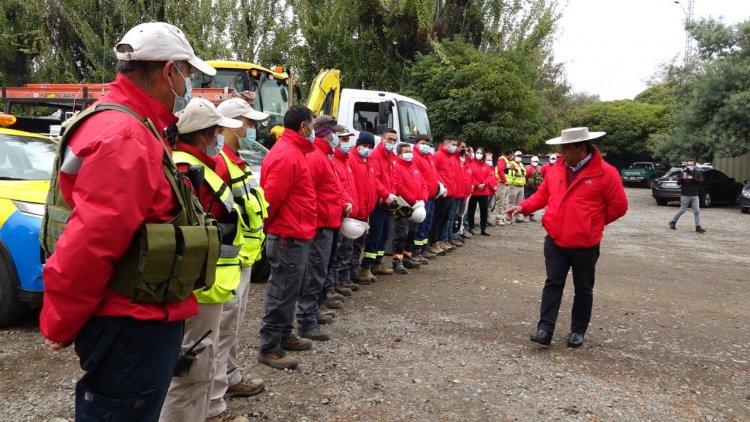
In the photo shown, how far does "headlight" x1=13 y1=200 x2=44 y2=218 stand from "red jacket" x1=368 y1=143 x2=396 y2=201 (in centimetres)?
410

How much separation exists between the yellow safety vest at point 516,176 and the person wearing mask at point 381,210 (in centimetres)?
828

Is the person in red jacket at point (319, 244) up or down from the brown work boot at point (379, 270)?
up

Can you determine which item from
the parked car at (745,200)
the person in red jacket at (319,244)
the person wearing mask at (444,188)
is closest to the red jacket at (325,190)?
the person in red jacket at (319,244)

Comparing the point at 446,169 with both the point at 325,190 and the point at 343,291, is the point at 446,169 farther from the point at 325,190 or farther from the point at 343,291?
the point at 325,190

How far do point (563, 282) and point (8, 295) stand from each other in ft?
16.3

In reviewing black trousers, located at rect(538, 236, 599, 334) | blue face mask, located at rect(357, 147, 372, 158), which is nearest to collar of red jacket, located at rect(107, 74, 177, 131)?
black trousers, located at rect(538, 236, 599, 334)

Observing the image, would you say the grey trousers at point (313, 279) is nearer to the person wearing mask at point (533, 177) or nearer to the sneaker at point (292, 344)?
the sneaker at point (292, 344)

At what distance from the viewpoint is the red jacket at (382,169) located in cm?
810

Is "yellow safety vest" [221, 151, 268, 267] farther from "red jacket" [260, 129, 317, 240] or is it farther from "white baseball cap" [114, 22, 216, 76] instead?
"white baseball cap" [114, 22, 216, 76]

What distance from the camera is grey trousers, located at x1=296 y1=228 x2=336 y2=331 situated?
517 cm

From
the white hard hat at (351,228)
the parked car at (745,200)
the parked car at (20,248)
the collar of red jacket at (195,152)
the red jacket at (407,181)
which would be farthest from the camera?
the parked car at (745,200)

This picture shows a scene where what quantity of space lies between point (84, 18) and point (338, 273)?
20273 millimetres

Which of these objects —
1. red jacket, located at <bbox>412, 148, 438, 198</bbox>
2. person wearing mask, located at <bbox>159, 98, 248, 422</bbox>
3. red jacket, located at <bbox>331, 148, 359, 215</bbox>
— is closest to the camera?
person wearing mask, located at <bbox>159, 98, 248, 422</bbox>

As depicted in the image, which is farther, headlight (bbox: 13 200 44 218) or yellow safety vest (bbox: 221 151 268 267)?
headlight (bbox: 13 200 44 218)
